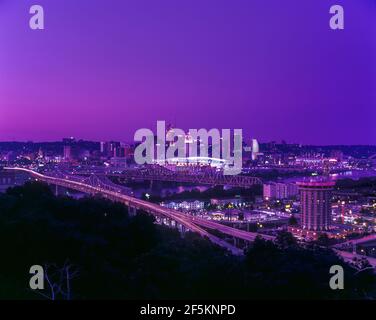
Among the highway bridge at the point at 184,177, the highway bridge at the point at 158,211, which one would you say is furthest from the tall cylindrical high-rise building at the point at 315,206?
the highway bridge at the point at 184,177

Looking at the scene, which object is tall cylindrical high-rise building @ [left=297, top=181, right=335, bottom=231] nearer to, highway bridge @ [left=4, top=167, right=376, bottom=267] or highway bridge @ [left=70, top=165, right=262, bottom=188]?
highway bridge @ [left=4, top=167, right=376, bottom=267]

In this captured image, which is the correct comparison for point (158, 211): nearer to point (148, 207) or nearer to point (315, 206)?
point (148, 207)

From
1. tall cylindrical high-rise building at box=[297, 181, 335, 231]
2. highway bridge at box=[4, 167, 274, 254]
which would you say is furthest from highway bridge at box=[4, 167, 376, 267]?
tall cylindrical high-rise building at box=[297, 181, 335, 231]

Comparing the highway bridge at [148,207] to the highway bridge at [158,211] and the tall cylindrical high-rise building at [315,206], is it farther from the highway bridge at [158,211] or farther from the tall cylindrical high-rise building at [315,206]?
the tall cylindrical high-rise building at [315,206]

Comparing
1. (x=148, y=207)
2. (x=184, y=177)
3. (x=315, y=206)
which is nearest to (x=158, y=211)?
(x=148, y=207)
